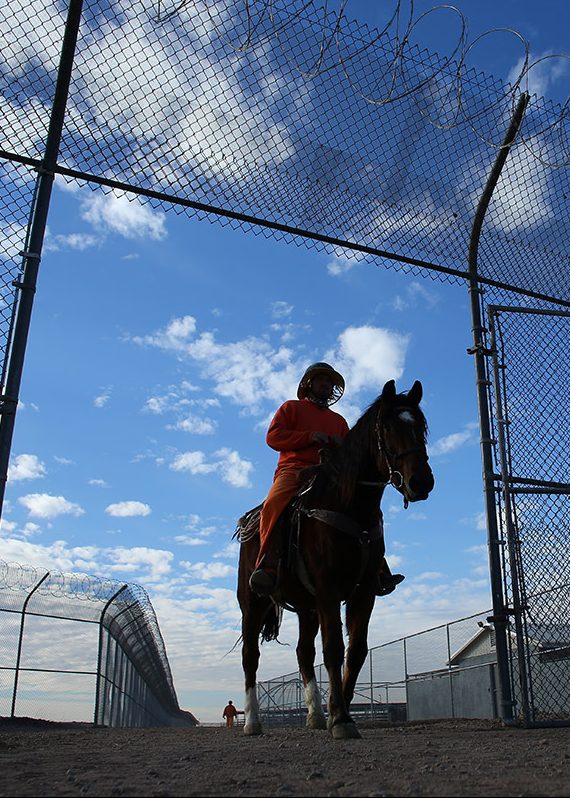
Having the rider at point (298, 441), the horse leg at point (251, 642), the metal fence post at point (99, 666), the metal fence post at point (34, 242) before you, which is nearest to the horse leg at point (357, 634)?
the rider at point (298, 441)

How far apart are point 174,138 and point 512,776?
17.0 feet

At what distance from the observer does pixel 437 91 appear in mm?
7129

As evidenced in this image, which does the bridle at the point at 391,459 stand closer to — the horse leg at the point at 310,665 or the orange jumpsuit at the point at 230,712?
the horse leg at the point at 310,665

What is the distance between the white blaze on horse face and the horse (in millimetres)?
1135

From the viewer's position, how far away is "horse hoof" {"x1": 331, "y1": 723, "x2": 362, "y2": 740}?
5039 mm

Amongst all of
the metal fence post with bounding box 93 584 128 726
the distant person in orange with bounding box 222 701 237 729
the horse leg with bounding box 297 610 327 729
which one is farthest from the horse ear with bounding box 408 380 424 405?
the distant person in orange with bounding box 222 701 237 729

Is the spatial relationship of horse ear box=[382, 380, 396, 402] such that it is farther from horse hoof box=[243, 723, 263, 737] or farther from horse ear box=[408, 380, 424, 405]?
horse hoof box=[243, 723, 263, 737]

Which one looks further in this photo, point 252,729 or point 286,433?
point 286,433

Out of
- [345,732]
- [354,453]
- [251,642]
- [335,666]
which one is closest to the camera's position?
[345,732]

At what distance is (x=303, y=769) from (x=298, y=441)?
3.56m

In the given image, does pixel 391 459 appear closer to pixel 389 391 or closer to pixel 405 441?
pixel 405 441

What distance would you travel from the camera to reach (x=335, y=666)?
5.27m

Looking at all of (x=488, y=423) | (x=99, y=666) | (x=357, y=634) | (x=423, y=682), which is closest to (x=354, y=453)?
(x=357, y=634)

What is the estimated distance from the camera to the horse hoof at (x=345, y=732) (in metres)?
5.04
